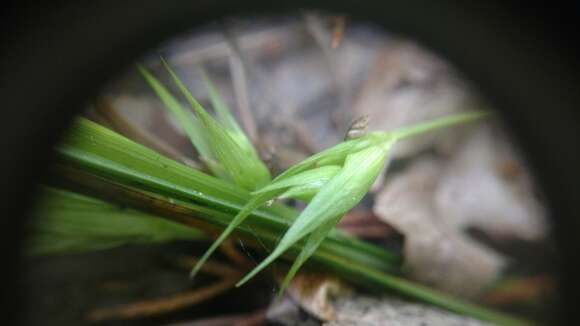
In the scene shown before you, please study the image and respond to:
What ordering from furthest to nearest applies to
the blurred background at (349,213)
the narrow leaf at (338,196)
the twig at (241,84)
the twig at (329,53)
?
the twig at (329,53), the twig at (241,84), the blurred background at (349,213), the narrow leaf at (338,196)

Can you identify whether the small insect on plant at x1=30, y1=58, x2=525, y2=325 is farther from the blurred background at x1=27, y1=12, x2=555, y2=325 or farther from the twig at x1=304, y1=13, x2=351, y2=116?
the twig at x1=304, y1=13, x2=351, y2=116

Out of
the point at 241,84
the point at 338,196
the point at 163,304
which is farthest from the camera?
the point at 241,84

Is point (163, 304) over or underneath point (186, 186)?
underneath

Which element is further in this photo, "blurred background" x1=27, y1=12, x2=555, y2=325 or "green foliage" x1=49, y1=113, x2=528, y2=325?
"blurred background" x1=27, y1=12, x2=555, y2=325

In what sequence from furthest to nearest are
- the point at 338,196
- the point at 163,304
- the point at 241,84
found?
the point at 241,84 < the point at 163,304 < the point at 338,196

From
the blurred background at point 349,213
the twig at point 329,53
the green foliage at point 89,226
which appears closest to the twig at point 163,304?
the blurred background at point 349,213

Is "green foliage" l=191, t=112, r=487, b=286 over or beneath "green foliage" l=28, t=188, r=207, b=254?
over

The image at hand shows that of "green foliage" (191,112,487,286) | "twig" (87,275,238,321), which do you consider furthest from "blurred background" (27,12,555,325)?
"green foliage" (191,112,487,286)

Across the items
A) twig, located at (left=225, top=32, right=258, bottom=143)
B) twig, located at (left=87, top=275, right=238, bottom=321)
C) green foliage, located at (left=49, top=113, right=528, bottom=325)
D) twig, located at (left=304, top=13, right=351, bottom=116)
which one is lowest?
twig, located at (left=87, top=275, right=238, bottom=321)

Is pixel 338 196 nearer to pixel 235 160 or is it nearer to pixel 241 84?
pixel 235 160

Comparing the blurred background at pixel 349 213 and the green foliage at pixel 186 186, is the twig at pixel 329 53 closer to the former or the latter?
the blurred background at pixel 349 213

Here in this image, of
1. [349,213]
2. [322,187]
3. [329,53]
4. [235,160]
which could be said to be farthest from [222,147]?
[329,53]
